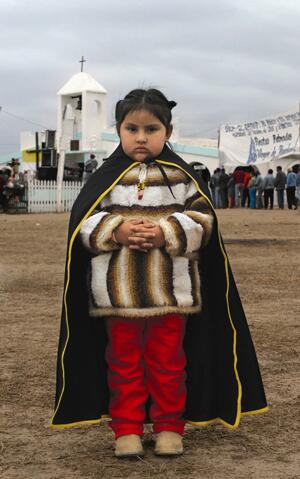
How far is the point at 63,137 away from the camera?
89.2 feet

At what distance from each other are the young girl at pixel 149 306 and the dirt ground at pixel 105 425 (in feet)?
0.44

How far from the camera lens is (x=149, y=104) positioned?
3.34 metres

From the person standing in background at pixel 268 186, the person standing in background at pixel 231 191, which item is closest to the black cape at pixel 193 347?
the person standing in background at pixel 268 186

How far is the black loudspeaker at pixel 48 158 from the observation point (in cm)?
2884

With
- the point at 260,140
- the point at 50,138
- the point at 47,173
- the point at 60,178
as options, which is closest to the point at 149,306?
the point at 60,178

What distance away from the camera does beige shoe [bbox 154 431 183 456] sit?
331 cm

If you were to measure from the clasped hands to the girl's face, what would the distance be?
0.28m

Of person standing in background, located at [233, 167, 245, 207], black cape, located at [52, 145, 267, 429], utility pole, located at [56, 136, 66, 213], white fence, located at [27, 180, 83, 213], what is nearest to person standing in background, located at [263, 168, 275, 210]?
person standing in background, located at [233, 167, 245, 207]

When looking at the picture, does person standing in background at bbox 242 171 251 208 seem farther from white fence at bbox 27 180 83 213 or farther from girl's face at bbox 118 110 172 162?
girl's face at bbox 118 110 172 162

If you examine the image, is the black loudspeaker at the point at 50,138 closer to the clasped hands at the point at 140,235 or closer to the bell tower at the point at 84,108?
the bell tower at the point at 84,108

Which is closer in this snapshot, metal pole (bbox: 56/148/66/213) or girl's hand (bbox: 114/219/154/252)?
girl's hand (bbox: 114/219/154/252)

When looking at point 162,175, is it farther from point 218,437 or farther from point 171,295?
point 218,437

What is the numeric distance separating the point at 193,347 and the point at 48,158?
25946mm

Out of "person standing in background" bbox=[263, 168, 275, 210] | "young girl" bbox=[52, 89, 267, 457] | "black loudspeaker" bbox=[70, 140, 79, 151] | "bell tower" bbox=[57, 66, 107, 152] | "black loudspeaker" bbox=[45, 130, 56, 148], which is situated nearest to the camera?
"young girl" bbox=[52, 89, 267, 457]
